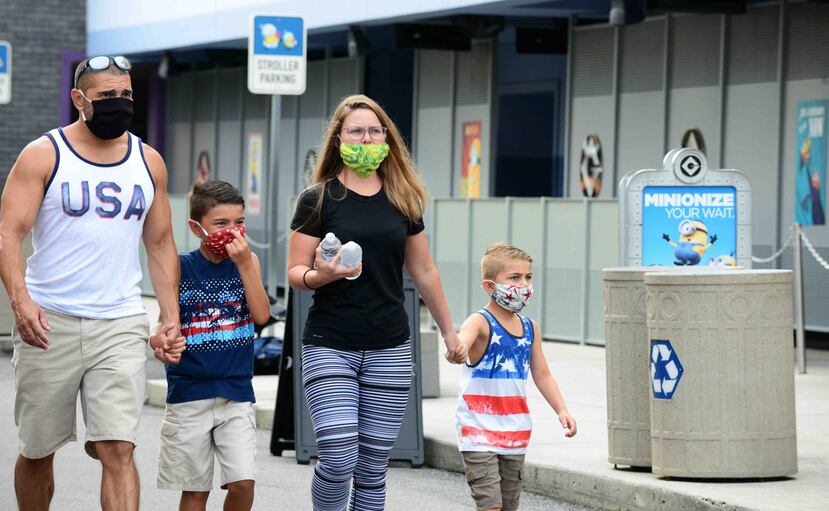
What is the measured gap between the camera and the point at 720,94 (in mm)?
18375

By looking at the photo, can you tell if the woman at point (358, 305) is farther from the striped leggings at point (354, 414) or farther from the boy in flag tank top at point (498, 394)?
the boy in flag tank top at point (498, 394)

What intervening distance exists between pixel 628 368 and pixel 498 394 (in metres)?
1.85

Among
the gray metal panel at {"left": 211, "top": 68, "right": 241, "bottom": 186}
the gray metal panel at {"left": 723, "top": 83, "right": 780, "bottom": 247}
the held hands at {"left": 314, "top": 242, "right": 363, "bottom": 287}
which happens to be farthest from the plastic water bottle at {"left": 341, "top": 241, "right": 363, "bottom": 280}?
the gray metal panel at {"left": 211, "top": 68, "right": 241, "bottom": 186}

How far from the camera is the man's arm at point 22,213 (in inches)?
236

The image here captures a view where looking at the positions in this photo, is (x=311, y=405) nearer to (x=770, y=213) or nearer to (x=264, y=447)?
(x=264, y=447)

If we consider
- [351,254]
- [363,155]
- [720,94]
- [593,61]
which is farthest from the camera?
[593,61]

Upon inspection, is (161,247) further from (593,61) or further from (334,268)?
(593,61)

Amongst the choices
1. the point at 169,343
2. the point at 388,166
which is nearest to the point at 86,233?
the point at 169,343

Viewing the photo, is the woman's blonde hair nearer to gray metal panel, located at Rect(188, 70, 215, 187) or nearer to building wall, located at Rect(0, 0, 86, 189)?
gray metal panel, located at Rect(188, 70, 215, 187)

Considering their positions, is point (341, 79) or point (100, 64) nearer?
point (100, 64)

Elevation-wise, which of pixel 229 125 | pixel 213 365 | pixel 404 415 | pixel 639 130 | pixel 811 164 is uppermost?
pixel 229 125

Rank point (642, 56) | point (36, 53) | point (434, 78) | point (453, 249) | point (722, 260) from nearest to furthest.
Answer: point (722, 260), point (453, 249), point (642, 56), point (434, 78), point (36, 53)

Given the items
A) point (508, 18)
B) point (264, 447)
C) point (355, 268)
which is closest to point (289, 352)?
point (264, 447)

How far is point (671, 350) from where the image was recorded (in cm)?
802
